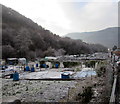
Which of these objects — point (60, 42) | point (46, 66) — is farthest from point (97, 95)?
point (60, 42)

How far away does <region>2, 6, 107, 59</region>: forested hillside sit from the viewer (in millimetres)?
35844

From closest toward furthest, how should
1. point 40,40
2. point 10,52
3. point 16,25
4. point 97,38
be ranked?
point 10,52, point 40,40, point 16,25, point 97,38

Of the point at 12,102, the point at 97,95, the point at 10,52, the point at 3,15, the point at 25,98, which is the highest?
the point at 3,15

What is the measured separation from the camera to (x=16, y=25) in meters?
52.1

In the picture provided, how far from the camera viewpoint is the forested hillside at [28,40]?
3584 centimetres

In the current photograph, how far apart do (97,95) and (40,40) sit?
4388cm

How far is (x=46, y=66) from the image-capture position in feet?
56.4

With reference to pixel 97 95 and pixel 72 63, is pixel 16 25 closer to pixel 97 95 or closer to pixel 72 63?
pixel 72 63

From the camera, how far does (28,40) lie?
1524 inches

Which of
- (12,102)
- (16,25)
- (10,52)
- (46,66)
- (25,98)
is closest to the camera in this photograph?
(12,102)

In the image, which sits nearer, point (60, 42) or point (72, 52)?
point (72, 52)

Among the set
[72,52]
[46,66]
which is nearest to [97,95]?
[46,66]

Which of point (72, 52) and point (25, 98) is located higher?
point (72, 52)

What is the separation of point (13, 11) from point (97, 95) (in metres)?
63.0
